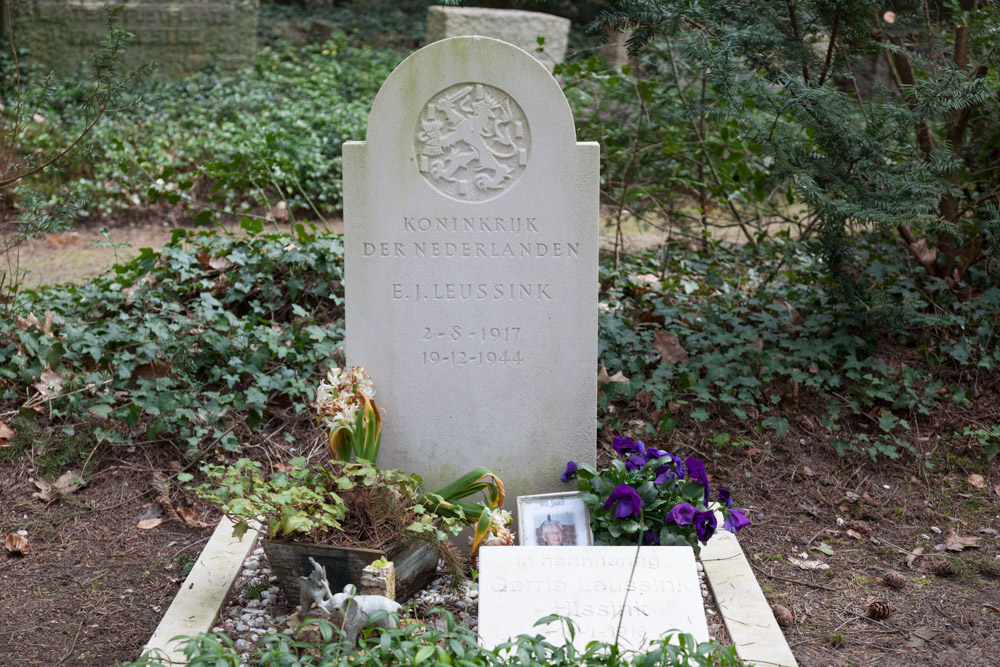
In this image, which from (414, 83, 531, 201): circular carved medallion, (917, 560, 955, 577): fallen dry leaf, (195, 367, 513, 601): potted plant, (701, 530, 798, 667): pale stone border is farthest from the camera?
(917, 560, 955, 577): fallen dry leaf

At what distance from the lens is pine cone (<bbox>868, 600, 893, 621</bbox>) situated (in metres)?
3.35

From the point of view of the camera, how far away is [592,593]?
2.87m

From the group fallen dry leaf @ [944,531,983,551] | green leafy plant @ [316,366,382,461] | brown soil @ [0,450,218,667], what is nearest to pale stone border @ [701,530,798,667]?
fallen dry leaf @ [944,531,983,551]

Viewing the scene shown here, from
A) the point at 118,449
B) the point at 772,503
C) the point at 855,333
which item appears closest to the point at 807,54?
the point at 855,333

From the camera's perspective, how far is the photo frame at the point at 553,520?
345 centimetres

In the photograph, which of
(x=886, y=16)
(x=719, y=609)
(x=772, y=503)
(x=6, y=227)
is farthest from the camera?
(x=6, y=227)

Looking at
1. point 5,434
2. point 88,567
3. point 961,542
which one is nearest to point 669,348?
point 961,542

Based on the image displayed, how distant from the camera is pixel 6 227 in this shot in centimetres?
807

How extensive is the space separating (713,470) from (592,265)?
4.84ft

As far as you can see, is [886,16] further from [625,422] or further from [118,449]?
[118,449]

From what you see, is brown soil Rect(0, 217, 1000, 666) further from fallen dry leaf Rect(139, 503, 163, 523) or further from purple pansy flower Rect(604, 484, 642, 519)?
purple pansy flower Rect(604, 484, 642, 519)

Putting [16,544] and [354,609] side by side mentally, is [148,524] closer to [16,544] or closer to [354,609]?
[16,544]

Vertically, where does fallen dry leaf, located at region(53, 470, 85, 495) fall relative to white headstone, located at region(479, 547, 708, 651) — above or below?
below

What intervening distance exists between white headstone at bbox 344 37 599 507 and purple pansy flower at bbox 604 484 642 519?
1.32 feet
